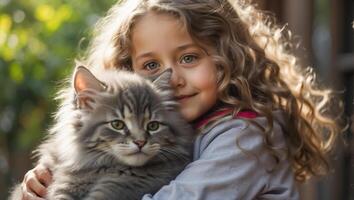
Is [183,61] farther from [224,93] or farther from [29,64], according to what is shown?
[29,64]

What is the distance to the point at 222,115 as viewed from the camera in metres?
2.90

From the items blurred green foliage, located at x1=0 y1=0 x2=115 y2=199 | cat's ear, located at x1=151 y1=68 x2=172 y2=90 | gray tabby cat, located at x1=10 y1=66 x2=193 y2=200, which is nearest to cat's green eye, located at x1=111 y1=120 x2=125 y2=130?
gray tabby cat, located at x1=10 y1=66 x2=193 y2=200

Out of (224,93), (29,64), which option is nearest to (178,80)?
(224,93)

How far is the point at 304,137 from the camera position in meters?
3.21

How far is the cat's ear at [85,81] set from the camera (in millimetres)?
2809

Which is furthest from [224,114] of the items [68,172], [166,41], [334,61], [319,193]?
[319,193]

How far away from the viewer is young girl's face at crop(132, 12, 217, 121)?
9.80 ft

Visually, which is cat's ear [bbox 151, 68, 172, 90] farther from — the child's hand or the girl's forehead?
the child's hand

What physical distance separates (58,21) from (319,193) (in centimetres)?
308

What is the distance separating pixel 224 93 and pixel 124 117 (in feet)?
1.44

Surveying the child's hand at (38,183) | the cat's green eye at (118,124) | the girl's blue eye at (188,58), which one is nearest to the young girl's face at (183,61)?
the girl's blue eye at (188,58)

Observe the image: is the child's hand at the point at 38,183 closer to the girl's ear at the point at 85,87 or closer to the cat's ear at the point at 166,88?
the girl's ear at the point at 85,87

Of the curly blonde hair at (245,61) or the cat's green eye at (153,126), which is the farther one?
the curly blonde hair at (245,61)

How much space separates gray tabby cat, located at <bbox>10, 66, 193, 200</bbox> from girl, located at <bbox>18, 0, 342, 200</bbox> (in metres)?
0.10
